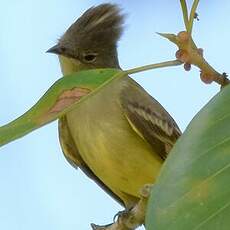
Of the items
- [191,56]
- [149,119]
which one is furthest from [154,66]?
[149,119]

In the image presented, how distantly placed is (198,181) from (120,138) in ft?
7.33

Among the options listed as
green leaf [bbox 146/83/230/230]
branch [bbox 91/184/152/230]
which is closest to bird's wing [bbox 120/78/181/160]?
branch [bbox 91/184/152/230]

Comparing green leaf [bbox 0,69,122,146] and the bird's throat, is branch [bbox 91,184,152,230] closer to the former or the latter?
green leaf [bbox 0,69,122,146]

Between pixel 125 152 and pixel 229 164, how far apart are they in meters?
2.21

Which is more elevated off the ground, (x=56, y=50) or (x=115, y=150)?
(x=56, y=50)

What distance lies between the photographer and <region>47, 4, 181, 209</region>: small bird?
319cm

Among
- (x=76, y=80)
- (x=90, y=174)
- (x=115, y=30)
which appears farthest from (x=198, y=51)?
(x=115, y=30)

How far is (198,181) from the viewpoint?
3.21ft

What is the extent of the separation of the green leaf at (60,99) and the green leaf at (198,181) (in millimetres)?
366

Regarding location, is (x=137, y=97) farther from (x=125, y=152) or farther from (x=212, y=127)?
(x=212, y=127)

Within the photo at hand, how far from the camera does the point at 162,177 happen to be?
3.24 ft

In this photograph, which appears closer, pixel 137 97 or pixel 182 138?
pixel 182 138

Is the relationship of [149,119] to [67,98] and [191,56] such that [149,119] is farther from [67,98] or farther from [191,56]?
[191,56]

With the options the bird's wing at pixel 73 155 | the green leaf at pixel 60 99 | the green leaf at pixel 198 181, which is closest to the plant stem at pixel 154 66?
the green leaf at pixel 60 99
